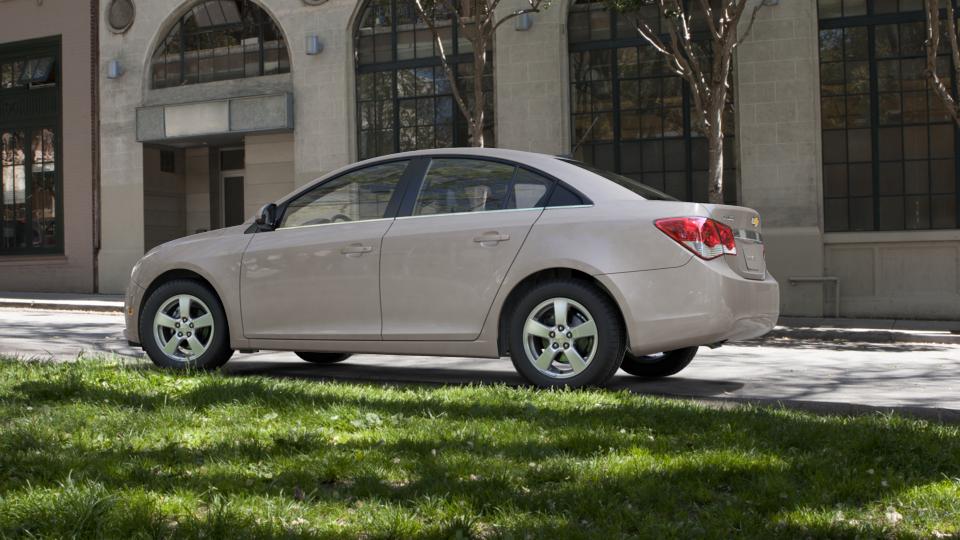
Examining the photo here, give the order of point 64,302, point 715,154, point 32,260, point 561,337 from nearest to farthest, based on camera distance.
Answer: point 561,337 < point 715,154 < point 64,302 < point 32,260

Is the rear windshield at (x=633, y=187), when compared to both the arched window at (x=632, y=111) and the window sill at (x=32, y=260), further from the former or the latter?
the window sill at (x=32, y=260)

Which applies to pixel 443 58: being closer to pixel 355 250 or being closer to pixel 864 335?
pixel 864 335

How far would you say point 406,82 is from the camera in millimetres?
20578

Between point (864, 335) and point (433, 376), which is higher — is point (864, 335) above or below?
below

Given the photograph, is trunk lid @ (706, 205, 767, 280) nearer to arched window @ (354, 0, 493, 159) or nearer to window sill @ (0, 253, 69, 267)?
arched window @ (354, 0, 493, 159)

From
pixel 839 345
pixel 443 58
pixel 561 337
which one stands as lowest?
pixel 839 345

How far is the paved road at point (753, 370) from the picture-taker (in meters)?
6.96

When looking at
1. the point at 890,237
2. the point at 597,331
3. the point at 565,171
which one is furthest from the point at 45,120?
the point at 597,331

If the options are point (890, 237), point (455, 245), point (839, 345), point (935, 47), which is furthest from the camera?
point (890, 237)

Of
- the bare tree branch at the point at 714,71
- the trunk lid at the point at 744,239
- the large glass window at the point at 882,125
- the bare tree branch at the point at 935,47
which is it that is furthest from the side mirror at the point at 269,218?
the large glass window at the point at 882,125

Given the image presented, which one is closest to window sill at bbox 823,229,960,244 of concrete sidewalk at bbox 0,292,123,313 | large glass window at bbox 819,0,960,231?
large glass window at bbox 819,0,960,231

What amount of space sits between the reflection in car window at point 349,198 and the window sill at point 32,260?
18.5m

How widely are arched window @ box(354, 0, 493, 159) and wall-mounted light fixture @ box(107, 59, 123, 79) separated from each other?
240 inches

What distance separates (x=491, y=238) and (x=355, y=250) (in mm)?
1032
